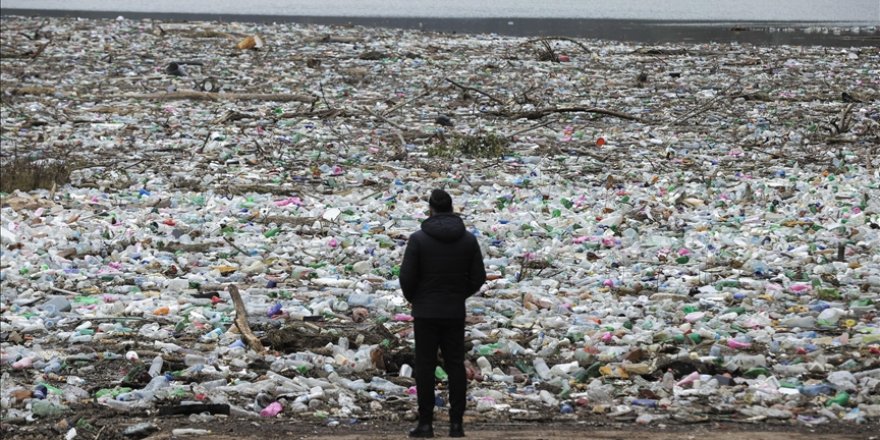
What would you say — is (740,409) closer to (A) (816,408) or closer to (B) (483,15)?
(A) (816,408)

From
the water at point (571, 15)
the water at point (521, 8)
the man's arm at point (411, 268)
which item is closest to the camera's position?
the man's arm at point (411, 268)

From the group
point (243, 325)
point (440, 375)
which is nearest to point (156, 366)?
point (243, 325)

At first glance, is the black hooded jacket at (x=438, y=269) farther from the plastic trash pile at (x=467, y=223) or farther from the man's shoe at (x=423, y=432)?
the plastic trash pile at (x=467, y=223)

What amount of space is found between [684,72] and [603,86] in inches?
102

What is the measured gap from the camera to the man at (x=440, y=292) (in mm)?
5039

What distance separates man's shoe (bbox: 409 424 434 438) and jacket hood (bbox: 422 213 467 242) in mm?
862

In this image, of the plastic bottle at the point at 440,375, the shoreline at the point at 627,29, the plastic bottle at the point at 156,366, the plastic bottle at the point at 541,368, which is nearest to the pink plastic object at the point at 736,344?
the plastic bottle at the point at 541,368

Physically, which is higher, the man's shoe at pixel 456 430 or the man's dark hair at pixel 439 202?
the man's dark hair at pixel 439 202

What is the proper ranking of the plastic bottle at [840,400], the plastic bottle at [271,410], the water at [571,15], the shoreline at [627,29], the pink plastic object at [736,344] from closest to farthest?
the plastic bottle at [271,410]
the plastic bottle at [840,400]
the pink plastic object at [736,344]
the shoreline at [627,29]
the water at [571,15]

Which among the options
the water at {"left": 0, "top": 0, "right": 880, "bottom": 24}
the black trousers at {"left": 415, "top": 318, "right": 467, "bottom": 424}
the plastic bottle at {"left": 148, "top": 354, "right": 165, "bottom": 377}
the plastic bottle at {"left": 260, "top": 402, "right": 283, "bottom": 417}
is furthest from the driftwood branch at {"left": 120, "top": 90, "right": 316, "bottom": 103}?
the water at {"left": 0, "top": 0, "right": 880, "bottom": 24}

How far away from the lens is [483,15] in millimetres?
51344

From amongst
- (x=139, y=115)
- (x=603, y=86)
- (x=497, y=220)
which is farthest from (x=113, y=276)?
(x=603, y=86)

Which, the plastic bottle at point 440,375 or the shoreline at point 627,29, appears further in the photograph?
the shoreline at point 627,29

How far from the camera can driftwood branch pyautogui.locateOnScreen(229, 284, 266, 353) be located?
6370 mm
